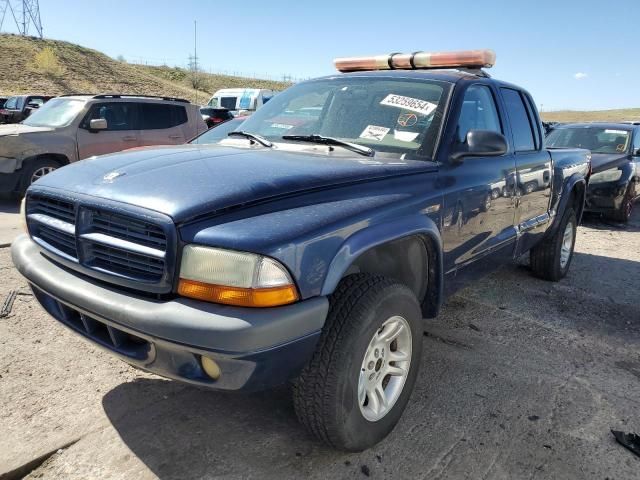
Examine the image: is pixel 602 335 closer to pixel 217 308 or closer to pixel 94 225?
pixel 217 308

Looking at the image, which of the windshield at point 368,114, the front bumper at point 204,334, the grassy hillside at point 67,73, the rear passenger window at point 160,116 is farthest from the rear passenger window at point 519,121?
the grassy hillside at point 67,73

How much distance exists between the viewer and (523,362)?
349cm

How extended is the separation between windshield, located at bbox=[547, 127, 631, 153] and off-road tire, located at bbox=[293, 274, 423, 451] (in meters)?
8.17

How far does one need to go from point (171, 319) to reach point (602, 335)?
137 inches

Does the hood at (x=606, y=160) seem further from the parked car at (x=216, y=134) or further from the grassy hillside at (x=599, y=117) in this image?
the grassy hillside at (x=599, y=117)

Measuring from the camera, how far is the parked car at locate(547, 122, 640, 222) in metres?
8.41

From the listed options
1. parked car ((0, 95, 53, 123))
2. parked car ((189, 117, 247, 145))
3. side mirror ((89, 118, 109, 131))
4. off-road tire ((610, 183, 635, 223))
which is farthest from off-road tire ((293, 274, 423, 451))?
parked car ((0, 95, 53, 123))

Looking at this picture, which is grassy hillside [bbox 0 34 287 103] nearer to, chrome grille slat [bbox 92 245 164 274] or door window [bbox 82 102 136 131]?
door window [bbox 82 102 136 131]

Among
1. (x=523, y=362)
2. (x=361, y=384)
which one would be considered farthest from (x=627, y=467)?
(x=361, y=384)

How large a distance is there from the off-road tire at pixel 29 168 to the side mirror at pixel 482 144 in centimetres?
688

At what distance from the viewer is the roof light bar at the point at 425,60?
3604 millimetres

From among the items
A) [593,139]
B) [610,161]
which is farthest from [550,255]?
[593,139]

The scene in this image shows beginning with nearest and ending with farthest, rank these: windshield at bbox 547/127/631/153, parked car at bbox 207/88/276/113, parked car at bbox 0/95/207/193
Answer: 1. parked car at bbox 0/95/207/193
2. windshield at bbox 547/127/631/153
3. parked car at bbox 207/88/276/113

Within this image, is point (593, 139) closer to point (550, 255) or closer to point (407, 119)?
point (550, 255)
